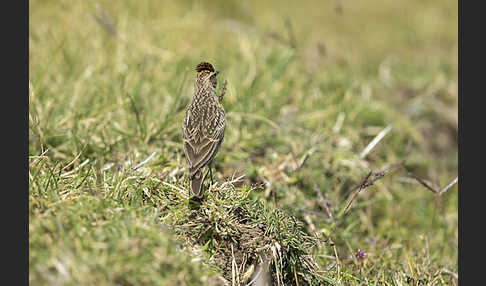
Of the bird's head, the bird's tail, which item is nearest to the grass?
the bird's tail

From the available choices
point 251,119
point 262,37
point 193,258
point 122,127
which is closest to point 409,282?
point 193,258

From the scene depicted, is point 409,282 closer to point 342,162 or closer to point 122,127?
point 342,162

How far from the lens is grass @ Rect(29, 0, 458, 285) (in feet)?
8.59

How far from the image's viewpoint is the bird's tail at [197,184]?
2783mm

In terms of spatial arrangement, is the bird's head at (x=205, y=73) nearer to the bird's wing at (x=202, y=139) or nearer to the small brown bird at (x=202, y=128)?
the small brown bird at (x=202, y=128)

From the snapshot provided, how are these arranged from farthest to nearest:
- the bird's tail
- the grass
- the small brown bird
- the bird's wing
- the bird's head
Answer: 1. the bird's head
2. the bird's wing
3. the small brown bird
4. the bird's tail
5. the grass

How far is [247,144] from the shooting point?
4.57 metres

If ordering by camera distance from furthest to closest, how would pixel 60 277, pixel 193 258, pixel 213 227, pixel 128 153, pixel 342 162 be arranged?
pixel 342 162 → pixel 128 153 → pixel 213 227 → pixel 193 258 → pixel 60 277

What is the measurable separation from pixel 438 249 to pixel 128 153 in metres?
2.65

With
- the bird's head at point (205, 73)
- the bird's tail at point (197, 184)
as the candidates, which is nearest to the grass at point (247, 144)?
the bird's tail at point (197, 184)

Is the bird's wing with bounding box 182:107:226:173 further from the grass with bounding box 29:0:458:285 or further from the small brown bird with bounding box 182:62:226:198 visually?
the grass with bounding box 29:0:458:285

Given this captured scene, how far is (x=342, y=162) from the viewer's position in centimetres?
474

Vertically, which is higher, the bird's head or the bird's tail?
the bird's head

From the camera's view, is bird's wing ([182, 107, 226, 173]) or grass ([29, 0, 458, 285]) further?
bird's wing ([182, 107, 226, 173])
